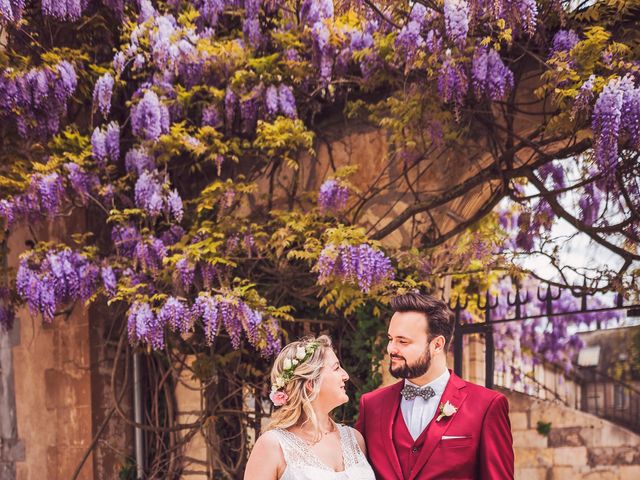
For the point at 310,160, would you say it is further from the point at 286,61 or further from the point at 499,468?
the point at 499,468

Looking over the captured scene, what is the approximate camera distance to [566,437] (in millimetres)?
9250

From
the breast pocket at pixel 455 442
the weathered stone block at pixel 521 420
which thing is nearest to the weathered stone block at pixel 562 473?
the weathered stone block at pixel 521 420

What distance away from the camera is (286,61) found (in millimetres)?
5621

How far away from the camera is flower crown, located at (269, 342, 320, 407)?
2.95 m

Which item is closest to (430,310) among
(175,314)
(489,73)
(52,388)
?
(489,73)

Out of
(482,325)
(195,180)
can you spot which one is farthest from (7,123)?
(482,325)

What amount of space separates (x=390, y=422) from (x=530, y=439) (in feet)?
22.1

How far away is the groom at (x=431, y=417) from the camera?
2.79 meters

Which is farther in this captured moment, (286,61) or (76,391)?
(76,391)

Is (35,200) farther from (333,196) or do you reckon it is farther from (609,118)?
(609,118)

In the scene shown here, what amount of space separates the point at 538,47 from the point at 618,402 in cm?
654

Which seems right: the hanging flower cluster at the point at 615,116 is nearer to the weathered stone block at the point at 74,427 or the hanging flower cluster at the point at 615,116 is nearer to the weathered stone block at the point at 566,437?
the weathered stone block at the point at 74,427

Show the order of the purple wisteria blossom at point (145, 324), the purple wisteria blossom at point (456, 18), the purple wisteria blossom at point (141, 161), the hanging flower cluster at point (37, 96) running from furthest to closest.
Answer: the purple wisteria blossom at point (141, 161) → the hanging flower cluster at point (37, 96) → the purple wisteria blossom at point (145, 324) → the purple wisteria blossom at point (456, 18)

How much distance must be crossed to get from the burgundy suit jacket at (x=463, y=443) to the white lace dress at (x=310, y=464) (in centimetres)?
8
